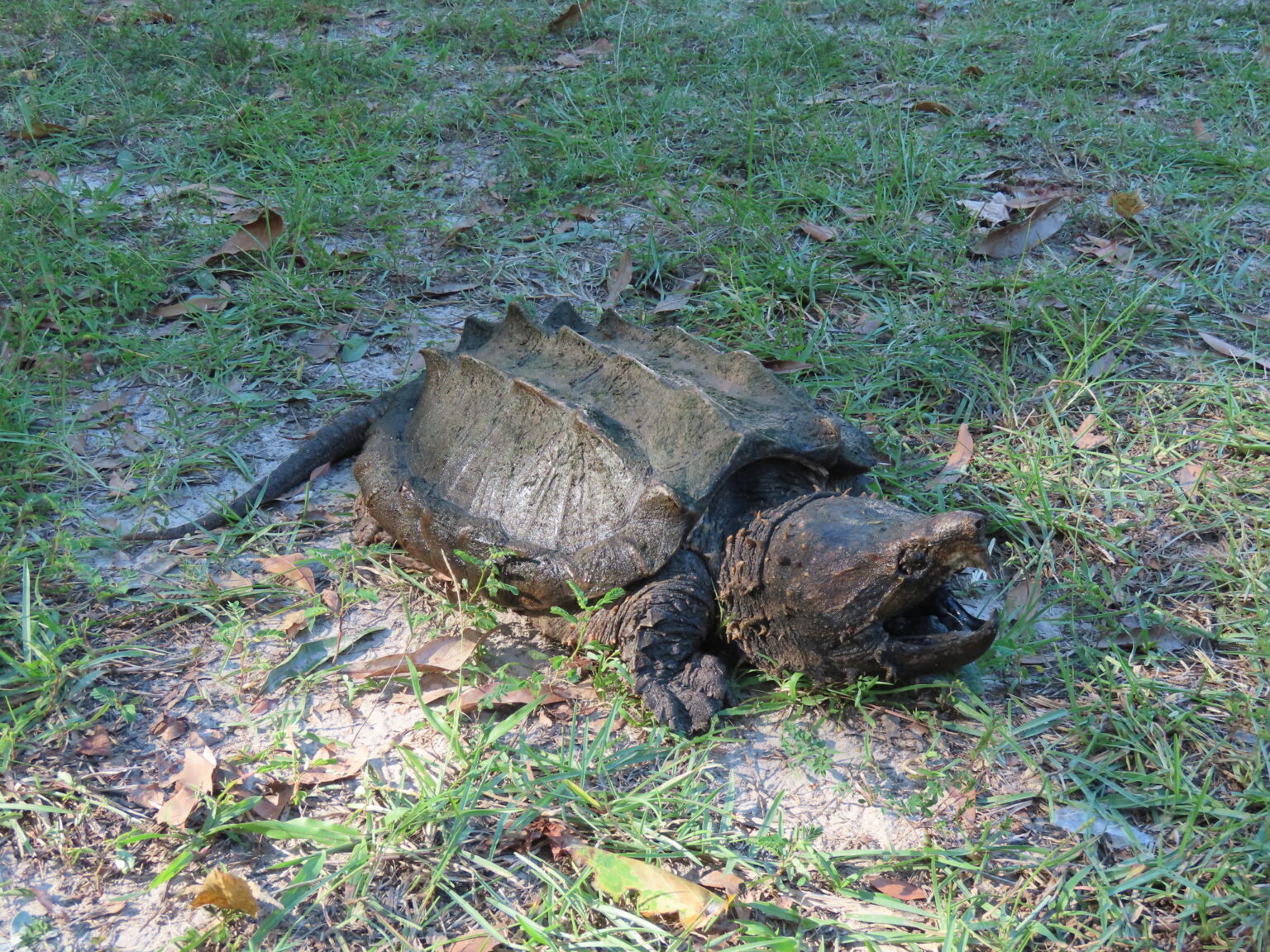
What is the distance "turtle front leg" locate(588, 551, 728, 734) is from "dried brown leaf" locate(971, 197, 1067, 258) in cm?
216

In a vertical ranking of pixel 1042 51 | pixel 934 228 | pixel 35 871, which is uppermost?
pixel 1042 51

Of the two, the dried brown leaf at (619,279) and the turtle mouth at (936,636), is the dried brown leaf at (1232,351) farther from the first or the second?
the dried brown leaf at (619,279)

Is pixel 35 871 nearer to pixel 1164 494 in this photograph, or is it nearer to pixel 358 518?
pixel 358 518

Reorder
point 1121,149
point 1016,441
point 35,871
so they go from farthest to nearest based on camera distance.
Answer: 1. point 1121,149
2. point 1016,441
3. point 35,871

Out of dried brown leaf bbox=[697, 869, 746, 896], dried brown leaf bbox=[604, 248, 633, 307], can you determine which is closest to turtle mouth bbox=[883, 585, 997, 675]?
dried brown leaf bbox=[697, 869, 746, 896]

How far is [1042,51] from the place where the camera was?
4984mm

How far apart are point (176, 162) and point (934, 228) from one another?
3.31m

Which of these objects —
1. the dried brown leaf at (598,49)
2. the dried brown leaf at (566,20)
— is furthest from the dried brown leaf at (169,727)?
the dried brown leaf at (566,20)

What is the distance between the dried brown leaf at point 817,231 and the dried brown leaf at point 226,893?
120 inches

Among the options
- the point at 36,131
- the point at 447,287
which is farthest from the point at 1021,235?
the point at 36,131

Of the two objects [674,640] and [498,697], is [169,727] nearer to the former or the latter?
[498,697]

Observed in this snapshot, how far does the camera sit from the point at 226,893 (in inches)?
73.4

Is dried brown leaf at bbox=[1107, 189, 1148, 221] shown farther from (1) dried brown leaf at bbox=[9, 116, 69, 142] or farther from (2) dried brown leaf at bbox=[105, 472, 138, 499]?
(1) dried brown leaf at bbox=[9, 116, 69, 142]

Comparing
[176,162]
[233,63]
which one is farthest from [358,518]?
[233,63]
